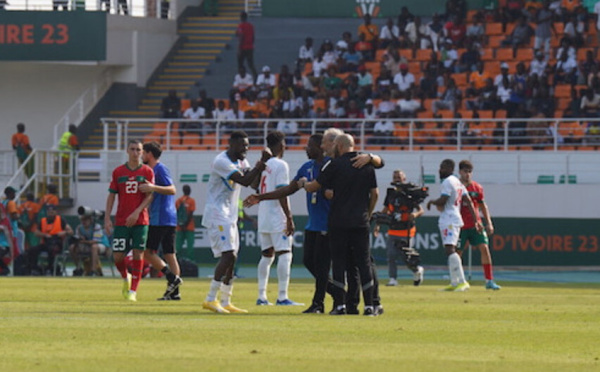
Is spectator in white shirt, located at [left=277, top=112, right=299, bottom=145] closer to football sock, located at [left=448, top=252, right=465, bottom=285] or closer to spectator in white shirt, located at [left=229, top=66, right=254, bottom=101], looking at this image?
spectator in white shirt, located at [left=229, top=66, right=254, bottom=101]

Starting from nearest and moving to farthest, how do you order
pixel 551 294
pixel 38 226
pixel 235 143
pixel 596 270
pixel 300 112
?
1. pixel 235 143
2. pixel 551 294
3. pixel 38 226
4. pixel 596 270
5. pixel 300 112

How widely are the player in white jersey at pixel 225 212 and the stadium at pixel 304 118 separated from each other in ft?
5.78

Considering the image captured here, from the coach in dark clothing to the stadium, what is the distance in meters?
2.75

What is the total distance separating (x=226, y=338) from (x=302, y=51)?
32394 mm

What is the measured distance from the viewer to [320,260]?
1761 cm

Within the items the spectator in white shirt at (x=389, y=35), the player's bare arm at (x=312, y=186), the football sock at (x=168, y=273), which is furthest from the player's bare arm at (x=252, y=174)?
the spectator in white shirt at (x=389, y=35)

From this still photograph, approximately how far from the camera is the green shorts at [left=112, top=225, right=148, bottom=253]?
19.6m

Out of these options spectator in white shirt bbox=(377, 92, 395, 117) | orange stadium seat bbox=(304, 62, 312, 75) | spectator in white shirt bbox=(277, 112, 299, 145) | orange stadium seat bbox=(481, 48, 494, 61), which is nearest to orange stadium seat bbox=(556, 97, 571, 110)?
orange stadium seat bbox=(481, 48, 494, 61)

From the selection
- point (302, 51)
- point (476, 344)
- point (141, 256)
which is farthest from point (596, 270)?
point (476, 344)

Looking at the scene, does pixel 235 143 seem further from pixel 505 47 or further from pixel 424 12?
pixel 424 12

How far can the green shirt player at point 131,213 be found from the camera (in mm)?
19688

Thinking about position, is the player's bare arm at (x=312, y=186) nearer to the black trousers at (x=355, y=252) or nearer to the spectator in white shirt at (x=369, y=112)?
the black trousers at (x=355, y=252)

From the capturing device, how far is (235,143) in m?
17.1

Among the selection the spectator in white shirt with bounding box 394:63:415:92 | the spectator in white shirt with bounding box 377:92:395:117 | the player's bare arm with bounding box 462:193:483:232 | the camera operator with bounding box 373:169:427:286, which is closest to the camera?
the player's bare arm with bounding box 462:193:483:232
